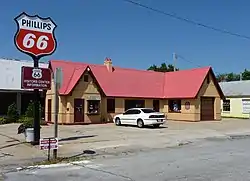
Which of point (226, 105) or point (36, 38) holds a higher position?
point (36, 38)

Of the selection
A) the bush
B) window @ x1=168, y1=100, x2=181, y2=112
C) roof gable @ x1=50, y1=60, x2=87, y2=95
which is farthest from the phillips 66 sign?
window @ x1=168, y1=100, x2=181, y2=112

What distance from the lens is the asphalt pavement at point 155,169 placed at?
10.2 m

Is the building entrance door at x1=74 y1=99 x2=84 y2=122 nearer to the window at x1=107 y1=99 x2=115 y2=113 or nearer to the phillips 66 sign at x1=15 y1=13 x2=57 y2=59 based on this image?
the window at x1=107 y1=99 x2=115 y2=113

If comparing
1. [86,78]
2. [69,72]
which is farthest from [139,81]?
[69,72]

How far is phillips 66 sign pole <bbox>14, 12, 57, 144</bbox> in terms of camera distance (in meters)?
17.7

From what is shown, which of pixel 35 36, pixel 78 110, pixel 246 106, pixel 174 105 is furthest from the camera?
pixel 246 106

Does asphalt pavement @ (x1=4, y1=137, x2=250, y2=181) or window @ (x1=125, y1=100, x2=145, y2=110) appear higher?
window @ (x1=125, y1=100, x2=145, y2=110)

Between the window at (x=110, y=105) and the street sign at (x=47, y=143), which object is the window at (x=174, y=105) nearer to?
the window at (x=110, y=105)

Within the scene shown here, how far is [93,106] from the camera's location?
117 feet

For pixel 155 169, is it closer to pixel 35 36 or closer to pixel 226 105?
pixel 35 36

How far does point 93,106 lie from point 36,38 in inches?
703

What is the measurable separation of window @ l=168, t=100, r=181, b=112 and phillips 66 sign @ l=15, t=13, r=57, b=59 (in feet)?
79.9

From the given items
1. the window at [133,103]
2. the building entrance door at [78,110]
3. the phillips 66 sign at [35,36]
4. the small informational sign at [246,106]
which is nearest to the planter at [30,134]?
the phillips 66 sign at [35,36]

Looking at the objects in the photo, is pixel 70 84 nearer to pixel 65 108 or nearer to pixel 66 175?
pixel 65 108
